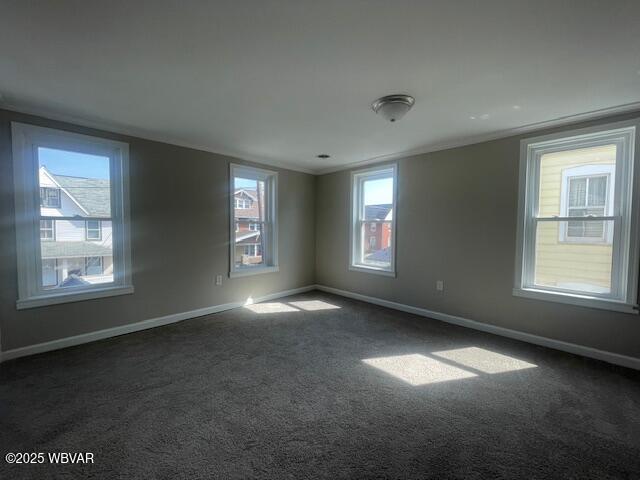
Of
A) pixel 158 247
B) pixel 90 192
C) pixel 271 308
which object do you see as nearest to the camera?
pixel 90 192

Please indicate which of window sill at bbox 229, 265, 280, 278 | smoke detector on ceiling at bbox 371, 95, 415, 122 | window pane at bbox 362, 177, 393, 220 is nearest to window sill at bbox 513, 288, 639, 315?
window pane at bbox 362, 177, 393, 220

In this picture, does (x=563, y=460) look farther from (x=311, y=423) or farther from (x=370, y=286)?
(x=370, y=286)

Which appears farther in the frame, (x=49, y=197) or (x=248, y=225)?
(x=248, y=225)

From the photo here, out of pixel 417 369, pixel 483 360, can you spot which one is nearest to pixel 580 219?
pixel 483 360

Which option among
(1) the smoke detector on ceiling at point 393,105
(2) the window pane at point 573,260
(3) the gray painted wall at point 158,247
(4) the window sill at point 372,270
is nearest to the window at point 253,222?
(3) the gray painted wall at point 158,247

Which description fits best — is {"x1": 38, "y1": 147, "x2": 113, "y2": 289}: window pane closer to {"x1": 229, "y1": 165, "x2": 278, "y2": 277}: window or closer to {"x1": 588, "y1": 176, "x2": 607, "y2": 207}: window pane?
{"x1": 229, "y1": 165, "x2": 278, "y2": 277}: window

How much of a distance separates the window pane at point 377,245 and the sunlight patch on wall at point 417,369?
199 cm

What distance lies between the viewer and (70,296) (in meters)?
2.97

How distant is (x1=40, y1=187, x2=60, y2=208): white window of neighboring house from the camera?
113 inches

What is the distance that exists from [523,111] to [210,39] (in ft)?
8.99

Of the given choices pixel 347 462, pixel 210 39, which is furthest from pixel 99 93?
pixel 347 462

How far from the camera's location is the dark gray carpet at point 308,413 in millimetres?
1541

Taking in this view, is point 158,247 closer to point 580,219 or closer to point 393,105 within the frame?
point 393,105

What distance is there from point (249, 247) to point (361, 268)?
1880mm
